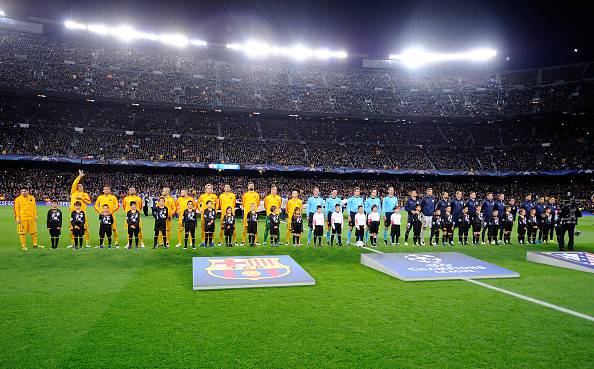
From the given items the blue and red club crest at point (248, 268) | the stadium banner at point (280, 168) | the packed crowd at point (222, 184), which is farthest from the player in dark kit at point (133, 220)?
the stadium banner at point (280, 168)

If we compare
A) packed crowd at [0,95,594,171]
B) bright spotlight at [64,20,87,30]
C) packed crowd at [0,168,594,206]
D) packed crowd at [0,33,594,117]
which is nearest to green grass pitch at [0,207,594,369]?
packed crowd at [0,168,594,206]

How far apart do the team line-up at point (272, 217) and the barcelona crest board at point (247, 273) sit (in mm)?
3325

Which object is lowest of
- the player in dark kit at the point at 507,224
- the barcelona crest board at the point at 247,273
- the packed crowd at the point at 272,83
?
the barcelona crest board at the point at 247,273

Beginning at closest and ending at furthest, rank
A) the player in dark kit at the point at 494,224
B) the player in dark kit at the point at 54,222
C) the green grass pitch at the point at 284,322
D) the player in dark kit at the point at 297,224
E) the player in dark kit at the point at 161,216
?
the green grass pitch at the point at 284,322
the player in dark kit at the point at 54,222
the player in dark kit at the point at 161,216
the player in dark kit at the point at 297,224
the player in dark kit at the point at 494,224

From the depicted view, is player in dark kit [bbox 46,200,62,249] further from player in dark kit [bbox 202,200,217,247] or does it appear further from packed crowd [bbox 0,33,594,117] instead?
packed crowd [bbox 0,33,594,117]

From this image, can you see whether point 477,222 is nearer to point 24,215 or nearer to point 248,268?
point 248,268

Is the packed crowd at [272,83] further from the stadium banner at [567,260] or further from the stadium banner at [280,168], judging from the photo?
the stadium banner at [567,260]

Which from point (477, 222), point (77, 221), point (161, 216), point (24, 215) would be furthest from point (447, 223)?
point (24, 215)

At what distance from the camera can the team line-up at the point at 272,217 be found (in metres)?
12.2

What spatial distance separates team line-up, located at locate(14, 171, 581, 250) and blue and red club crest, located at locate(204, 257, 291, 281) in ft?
10.7

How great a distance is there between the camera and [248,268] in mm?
9102

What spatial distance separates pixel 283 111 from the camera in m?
43.5

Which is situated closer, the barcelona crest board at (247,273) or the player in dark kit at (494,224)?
the barcelona crest board at (247,273)

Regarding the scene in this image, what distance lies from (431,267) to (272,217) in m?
5.85
